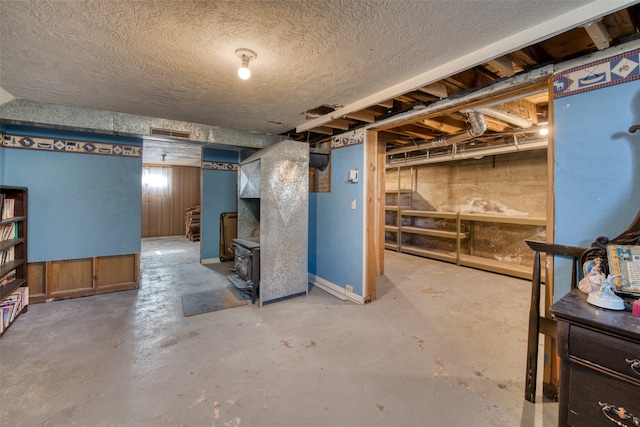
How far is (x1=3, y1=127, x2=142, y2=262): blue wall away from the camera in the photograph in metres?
3.21

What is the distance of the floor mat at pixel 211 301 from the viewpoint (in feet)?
10.2

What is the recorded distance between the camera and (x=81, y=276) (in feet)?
11.7

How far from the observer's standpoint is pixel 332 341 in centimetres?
245

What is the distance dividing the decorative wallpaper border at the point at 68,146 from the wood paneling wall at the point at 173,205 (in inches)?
213

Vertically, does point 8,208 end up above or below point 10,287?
above

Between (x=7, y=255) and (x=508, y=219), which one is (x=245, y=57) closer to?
(x=7, y=255)

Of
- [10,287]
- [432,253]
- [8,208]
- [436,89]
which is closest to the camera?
[436,89]

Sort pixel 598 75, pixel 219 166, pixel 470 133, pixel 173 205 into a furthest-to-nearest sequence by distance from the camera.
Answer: pixel 173 205 → pixel 219 166 → pixel 470 133 → pixel 598 75

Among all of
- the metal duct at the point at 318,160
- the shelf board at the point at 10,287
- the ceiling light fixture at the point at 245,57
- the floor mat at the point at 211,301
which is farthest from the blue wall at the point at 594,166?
the shelf board at the point at 10,287

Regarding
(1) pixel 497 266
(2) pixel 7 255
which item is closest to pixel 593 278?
(1) pixel 497 266

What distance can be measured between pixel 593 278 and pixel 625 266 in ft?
0.45

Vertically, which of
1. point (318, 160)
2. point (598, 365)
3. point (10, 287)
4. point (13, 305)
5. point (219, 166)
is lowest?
point (13, 305)

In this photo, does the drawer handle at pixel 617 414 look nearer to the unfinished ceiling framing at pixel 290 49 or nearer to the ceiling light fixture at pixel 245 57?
the unfinished ceiling framing at pixel 290 49

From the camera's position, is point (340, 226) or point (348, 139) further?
point (340, 226)
